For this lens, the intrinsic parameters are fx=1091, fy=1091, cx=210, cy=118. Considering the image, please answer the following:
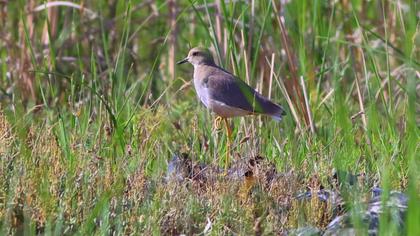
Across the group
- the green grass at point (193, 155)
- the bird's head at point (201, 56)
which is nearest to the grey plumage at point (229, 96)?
the green grass at point (193, 155)

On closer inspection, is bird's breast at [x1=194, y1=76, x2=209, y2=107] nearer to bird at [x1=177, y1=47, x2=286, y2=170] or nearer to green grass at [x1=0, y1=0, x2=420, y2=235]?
bird at [x1=177, y1=47, x2=286, y2=170]

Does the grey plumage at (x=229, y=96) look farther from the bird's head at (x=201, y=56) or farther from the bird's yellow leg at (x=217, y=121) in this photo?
the bird's head at (x=201, y=56)

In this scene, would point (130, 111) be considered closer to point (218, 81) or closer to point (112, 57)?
point (218, 81)

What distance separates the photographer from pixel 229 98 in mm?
5340

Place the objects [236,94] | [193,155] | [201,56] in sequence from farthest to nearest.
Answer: [201,56] → [236,94] → [193,155]

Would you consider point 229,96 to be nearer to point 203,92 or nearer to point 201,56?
point 203,92

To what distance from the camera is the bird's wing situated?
514cm

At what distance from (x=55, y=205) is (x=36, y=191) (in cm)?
10

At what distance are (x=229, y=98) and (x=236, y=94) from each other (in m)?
0.05

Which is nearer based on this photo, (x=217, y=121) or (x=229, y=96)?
(x=229, y=96)

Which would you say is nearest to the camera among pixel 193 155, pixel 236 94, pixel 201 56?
pixel 193 155

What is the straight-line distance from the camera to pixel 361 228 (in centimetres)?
332

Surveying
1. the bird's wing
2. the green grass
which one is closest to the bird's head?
the green grass

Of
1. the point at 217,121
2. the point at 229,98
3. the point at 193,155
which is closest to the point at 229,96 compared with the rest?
the point at 229,98
